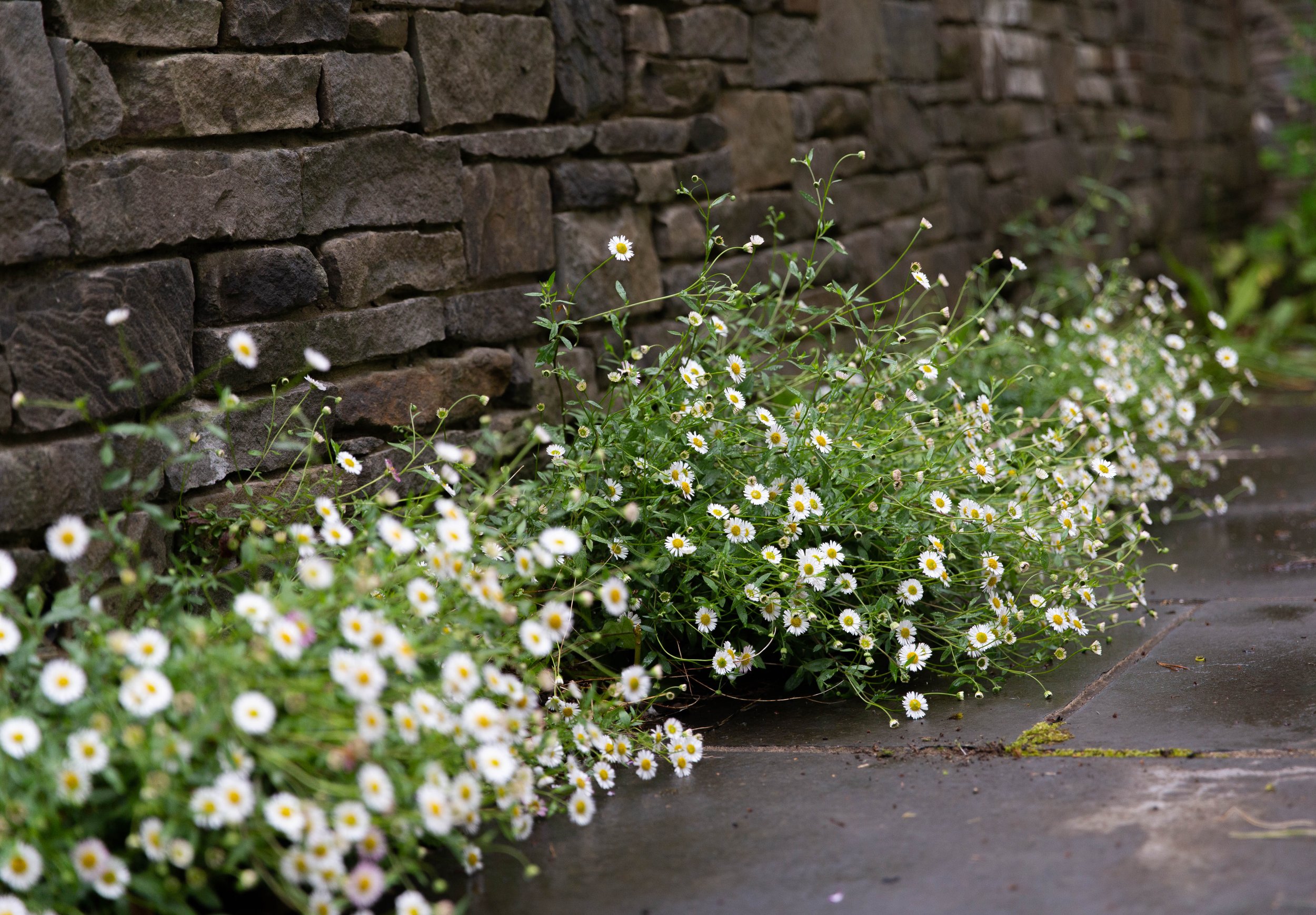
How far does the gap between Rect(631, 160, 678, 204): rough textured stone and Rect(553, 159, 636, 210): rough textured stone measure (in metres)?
0.03

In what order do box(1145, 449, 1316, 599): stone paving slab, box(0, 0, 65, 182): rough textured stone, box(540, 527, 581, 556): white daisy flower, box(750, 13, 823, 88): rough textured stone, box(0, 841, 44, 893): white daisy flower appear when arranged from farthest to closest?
box(750, 13, 823, 88): rough textured stone → box(1145, 449, 1316, 599): stone paving slab → box(0, 0, 65, 182): rough textured stone → box(540, 527, 581, 556): white daisy flower → box(0, 841, 44, 893): white daisy flower

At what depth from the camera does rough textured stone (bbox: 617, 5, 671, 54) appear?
3043 millimetres

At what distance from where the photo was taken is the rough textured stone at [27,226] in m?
1.84

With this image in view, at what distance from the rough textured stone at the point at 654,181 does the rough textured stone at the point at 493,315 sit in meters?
0.46


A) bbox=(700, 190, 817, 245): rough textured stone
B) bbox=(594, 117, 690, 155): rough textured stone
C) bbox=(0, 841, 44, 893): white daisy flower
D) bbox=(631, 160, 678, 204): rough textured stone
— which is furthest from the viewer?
bbox=(700, 190, 817, 245): rough textured stone

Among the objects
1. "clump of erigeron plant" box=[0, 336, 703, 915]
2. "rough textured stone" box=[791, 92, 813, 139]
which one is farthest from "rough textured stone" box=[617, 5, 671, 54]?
"clump of erigeron plant" box=[0, 336, 703, 915]

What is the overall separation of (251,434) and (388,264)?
461mm

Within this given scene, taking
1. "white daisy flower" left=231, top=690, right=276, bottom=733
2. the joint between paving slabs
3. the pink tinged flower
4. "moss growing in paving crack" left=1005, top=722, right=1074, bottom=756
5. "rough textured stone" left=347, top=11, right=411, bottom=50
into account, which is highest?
"rough textured stone" left=347, top=11, right=411, bottom=50

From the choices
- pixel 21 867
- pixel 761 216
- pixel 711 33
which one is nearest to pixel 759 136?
pixel 761 216

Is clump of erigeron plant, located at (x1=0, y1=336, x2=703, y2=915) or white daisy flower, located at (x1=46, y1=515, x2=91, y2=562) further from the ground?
white daisy flower, located at (x1=46, y1=515, x2=91, y2=562)

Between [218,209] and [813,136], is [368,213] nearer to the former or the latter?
[218,209]

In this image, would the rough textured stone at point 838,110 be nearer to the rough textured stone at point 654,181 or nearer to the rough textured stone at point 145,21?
A: the rough textured stone at point 654,181

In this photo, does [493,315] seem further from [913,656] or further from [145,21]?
[913,656]

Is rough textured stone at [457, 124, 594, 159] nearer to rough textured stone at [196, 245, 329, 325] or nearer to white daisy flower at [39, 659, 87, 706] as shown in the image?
rough textured stone at [196, 245, 329, 325]
